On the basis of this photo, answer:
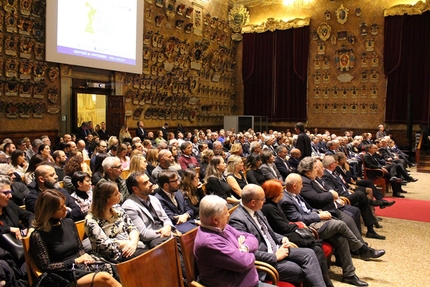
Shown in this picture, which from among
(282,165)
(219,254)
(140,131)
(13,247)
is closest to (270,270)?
(219,254)

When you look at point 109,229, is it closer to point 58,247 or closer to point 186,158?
point 58,247

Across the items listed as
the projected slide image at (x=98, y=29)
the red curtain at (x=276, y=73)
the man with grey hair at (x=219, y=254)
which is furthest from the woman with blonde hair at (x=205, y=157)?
the red curtain at (x=276, y=73)

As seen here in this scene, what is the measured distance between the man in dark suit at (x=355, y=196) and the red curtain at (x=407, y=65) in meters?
11.4

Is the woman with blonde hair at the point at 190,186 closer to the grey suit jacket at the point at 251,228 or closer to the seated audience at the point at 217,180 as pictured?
the seated audience at the point at 217,180

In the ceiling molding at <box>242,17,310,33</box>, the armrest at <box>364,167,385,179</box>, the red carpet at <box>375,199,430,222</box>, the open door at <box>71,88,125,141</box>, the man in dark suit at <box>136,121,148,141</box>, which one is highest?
the ceiling molding at <box>242,17,310,33</box>

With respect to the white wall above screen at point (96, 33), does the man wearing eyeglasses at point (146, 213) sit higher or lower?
lower

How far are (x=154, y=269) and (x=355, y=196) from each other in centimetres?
410

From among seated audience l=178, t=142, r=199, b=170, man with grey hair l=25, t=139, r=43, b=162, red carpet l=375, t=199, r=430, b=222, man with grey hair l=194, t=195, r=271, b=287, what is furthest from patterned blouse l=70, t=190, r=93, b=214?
red carpet l=375, t=199, r=430, b=222

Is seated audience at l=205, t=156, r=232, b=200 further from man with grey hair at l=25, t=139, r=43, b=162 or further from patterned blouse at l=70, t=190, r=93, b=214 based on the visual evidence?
man with grey hair at l=25, t=139, r=43, b=162

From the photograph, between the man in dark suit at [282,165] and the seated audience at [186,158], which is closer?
the seated audience at [186,158]

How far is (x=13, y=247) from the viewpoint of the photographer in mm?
3262

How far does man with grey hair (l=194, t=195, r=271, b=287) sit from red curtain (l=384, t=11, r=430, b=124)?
15153 mm

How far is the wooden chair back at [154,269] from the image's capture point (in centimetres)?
252

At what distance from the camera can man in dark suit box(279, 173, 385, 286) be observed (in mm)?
4375
